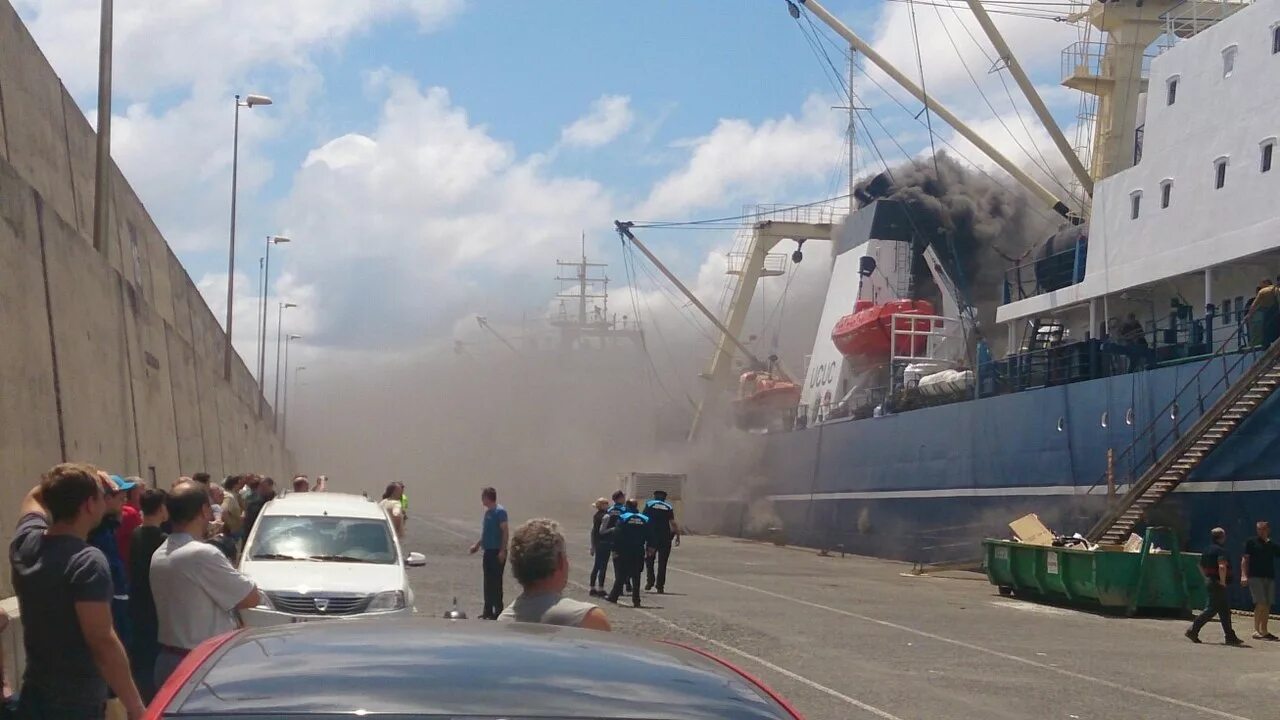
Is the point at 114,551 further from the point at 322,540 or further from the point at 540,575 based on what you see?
the point at 322,540

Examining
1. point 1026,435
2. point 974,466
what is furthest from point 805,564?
point 1026,435

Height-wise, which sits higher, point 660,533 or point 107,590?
point 107,590

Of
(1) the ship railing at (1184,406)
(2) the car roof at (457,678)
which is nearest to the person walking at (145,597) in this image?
(2) the car roof at (457,678)

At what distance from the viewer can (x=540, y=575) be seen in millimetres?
5438

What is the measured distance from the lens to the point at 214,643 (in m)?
3.56

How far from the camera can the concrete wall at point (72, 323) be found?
1365cm

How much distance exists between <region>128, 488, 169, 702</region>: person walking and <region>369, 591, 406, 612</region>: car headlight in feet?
13.7

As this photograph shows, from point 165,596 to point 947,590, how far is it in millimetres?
20089

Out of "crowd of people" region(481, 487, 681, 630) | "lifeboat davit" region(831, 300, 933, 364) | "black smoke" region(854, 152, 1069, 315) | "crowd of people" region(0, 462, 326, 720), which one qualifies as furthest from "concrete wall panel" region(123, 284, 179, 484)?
"black smoke" region(854, 152, 1069, 315)

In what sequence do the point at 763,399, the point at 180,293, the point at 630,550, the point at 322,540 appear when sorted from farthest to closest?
1. the point at 763,399
2. the point at 180,293
3. the point at 630,550
4. the point at 322,540

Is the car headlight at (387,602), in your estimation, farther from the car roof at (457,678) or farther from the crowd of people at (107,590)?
the car roof at (457,678)

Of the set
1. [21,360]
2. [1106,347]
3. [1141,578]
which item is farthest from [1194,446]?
[21,360]

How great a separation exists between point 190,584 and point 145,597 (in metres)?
0.79

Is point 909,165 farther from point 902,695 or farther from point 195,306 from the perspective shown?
point 902,695
